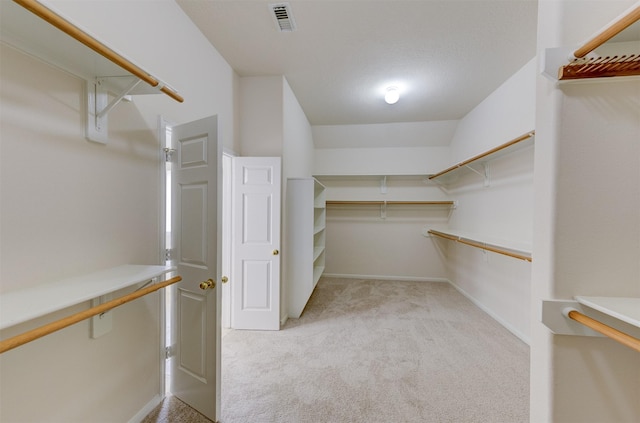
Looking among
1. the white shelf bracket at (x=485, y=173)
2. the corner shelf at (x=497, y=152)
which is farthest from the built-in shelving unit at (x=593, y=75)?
the white shelf bracket at (x=485, y=173)

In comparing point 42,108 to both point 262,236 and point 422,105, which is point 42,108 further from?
point 422,105

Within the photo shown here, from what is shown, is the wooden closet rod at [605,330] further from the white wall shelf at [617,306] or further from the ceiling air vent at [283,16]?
the ceiling air vent at [283,16]

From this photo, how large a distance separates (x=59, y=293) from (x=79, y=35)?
0.92 metres

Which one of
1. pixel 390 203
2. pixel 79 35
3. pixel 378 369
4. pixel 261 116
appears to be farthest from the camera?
pixel 390 203

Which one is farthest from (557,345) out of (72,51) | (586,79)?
(72,51)

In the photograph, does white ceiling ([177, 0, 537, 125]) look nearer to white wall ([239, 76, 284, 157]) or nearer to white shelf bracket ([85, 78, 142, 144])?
white wall ([239, 76, 284, 157])

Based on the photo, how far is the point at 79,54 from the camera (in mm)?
1034

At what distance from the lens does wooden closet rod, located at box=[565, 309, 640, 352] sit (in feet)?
2.17

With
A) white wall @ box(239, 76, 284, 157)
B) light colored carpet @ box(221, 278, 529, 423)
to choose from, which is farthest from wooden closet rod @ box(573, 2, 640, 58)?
white wall @ box(239, 76, 284, 157)

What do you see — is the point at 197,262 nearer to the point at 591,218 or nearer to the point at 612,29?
the point at 591,218

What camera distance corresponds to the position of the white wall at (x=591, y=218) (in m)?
0.86

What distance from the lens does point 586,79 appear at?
865 millimetres

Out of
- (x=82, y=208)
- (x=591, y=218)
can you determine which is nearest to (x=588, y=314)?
(x=591, y=218)

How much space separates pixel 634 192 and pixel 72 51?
7.12 feet
